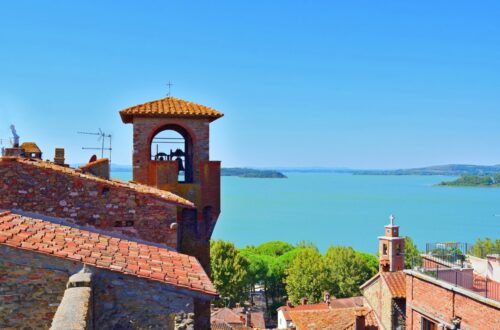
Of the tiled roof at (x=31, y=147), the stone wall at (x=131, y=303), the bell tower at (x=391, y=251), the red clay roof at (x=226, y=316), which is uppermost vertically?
the tiled roof at (x=31, y=147)

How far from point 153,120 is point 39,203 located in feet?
16.2

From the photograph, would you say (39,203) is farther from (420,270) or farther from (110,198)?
(420,270)

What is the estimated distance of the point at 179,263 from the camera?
30.7ft

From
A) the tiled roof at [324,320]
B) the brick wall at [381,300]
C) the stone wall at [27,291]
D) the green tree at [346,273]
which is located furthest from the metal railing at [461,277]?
the green tree at [346,273]

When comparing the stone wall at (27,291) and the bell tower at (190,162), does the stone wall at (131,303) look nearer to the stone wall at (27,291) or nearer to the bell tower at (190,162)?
the stone wall at (27,291)

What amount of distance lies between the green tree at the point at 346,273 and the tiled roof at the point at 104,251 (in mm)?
42699

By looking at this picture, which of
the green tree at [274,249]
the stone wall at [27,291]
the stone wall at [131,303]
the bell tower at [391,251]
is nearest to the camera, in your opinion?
the stone wall at [27,291]

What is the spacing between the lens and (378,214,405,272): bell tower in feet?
82.6

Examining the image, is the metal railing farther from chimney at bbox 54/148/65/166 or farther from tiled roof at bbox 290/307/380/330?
chimney at bbox 54/148/65/166

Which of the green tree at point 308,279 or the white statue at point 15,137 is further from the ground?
the white statue at point 15,137

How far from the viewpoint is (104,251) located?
845 centimetres

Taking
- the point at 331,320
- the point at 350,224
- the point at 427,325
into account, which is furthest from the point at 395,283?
the point at 350,224

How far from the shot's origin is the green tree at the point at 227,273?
4550 cm

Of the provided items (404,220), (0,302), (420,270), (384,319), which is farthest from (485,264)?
(404,220)
